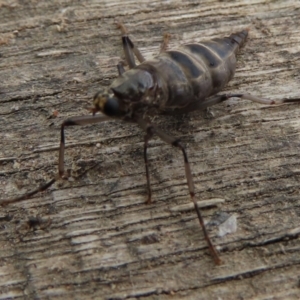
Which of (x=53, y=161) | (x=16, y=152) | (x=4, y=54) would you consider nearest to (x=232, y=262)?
(x=53, y=161)

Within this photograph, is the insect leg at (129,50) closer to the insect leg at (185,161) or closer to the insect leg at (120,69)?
the insect leg at (120,69)

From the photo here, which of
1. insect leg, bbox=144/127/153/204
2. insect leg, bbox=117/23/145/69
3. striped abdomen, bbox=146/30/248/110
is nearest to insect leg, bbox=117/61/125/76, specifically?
insect leg, bbox=117/23/145/69

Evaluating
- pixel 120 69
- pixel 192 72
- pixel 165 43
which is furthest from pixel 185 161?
pixel 165 43

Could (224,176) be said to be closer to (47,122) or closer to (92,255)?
(92,255)

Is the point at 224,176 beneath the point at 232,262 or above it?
above

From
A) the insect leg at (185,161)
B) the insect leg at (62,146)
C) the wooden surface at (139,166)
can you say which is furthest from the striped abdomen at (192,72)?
the insect leg at (62,146)

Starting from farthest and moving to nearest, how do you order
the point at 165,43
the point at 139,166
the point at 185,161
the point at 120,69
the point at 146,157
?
1. the point at 165,43
2. the point at 120,69
3. the point at 139,166
4. the point at 146,157
5. the point at 185,161

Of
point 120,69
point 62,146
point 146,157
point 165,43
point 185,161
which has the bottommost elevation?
point 185,161

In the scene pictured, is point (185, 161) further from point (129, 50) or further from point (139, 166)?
point (129, 50)
